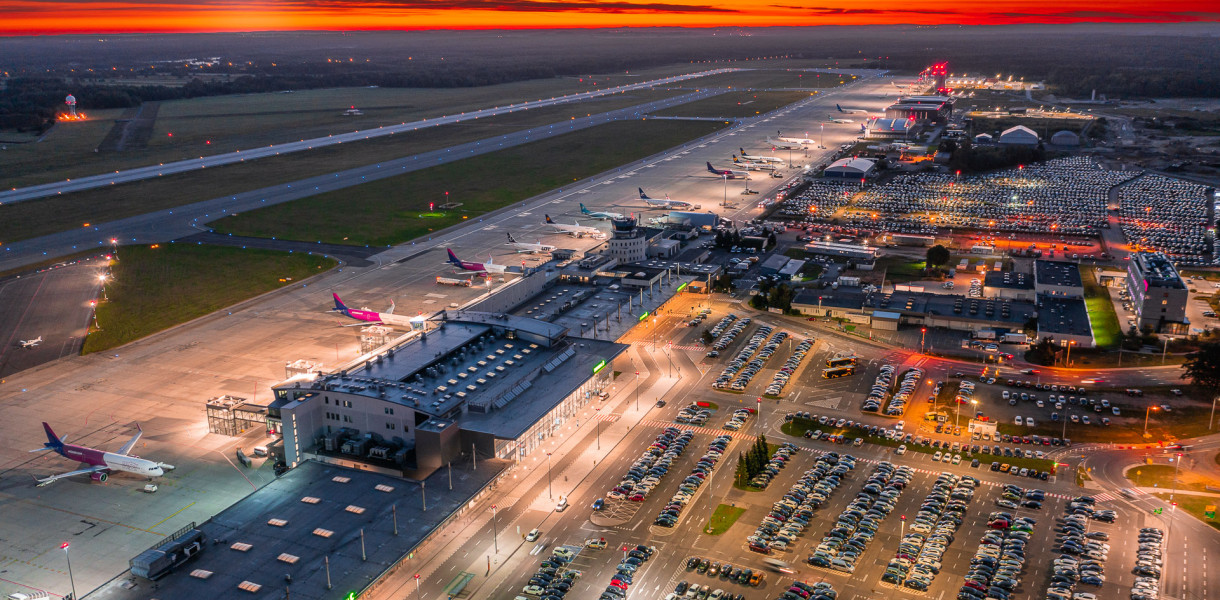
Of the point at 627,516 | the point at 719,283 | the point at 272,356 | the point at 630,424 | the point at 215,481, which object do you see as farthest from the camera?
the point at 719,283

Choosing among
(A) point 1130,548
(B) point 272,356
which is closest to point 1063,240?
(A) point 1130,548

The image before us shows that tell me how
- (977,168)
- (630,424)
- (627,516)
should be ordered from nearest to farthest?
(627,516)
(630,424)
(977,168)

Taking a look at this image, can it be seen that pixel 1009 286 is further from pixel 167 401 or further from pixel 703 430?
pixel 167 401

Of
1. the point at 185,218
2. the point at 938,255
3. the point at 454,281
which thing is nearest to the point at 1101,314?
the point at 938,255

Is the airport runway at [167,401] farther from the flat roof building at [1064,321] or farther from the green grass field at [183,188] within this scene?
the flat roof building at [1064,321]

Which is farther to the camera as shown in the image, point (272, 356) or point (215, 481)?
point (272, 356)

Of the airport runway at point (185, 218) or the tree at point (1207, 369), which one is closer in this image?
the tree at point (1207, 369)

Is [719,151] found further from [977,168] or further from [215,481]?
[215,481]

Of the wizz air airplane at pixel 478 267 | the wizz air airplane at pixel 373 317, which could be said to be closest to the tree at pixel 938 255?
the wizz air airplane at pixel 478 267
